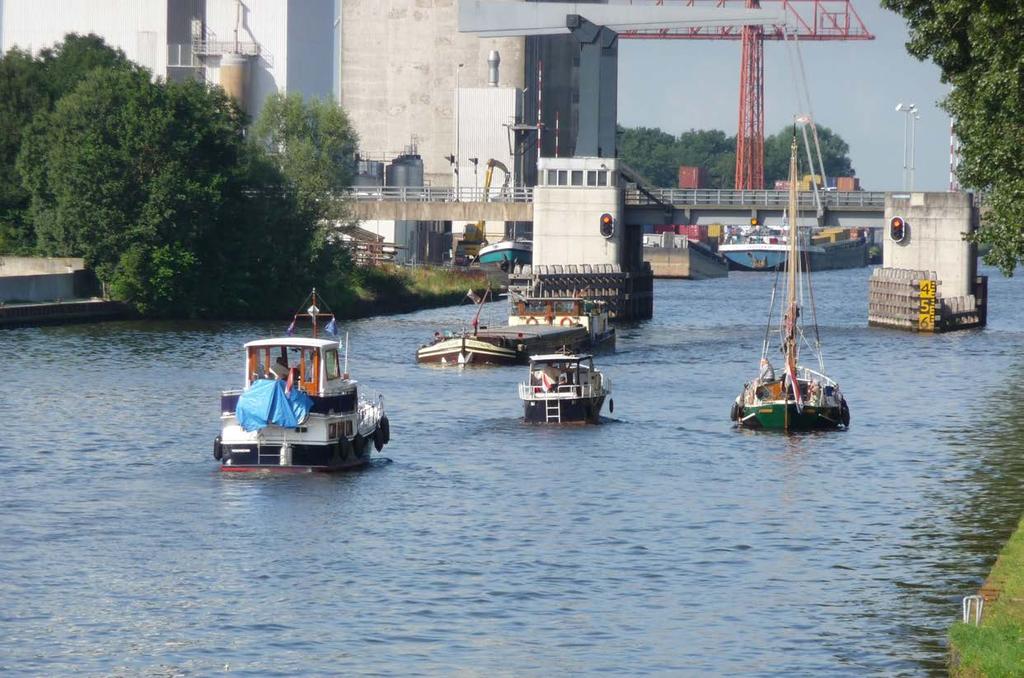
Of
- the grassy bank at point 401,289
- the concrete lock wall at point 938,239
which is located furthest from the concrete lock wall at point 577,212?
the concrete lock wall at point 938,239

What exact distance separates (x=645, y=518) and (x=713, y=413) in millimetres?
23466

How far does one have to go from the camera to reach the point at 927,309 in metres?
114

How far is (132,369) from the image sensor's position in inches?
3189

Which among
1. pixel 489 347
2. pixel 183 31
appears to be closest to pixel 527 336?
pixel 489 347

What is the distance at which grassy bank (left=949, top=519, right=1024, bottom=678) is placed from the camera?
2784 centimetres

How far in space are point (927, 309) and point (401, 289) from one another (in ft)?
128

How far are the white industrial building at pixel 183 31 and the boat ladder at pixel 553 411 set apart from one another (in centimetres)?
10194

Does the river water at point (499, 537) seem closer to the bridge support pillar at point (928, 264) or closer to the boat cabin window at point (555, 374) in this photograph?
the boat cabin window at point (555, 374)

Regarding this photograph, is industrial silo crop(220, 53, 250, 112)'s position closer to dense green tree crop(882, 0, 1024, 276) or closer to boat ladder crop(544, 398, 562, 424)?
boat ladder crop(544, 398, 562, 424)

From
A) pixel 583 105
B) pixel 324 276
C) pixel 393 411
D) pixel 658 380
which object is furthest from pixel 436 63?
pixel 393 411

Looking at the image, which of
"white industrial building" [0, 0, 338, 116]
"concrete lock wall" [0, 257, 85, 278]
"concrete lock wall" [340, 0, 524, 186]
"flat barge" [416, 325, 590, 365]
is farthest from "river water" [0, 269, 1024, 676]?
"concrete lock wall" [340, 0, 524, 186]

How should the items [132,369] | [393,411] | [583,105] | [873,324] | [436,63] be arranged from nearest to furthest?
1. [393,411]
2. [132,369]
3. [873,324]
4. [583,105]
5. [436,63]

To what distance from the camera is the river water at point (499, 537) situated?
33.7m

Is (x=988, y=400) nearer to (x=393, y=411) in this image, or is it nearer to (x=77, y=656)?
(x=393, y=411)
